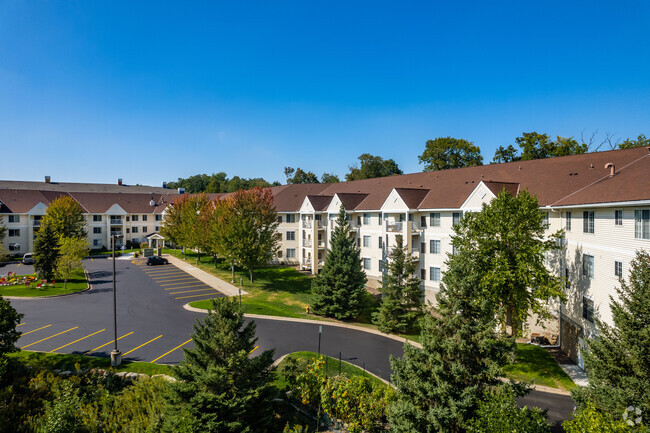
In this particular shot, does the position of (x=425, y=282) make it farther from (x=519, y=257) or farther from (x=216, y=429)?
(x=216, y=429)

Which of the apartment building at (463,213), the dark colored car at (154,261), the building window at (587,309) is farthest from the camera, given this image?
the dark colored car at (154,261)

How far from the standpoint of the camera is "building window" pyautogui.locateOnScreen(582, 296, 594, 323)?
20359mm

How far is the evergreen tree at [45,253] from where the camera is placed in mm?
37781

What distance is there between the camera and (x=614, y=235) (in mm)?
18547

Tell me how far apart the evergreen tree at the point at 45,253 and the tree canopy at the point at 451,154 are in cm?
5622

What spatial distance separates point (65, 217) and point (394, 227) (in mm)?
48655

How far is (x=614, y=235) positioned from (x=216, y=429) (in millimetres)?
21214

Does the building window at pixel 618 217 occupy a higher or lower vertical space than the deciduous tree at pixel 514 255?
higher

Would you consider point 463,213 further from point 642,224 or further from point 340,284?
point 642,224

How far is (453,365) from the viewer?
1291 cm

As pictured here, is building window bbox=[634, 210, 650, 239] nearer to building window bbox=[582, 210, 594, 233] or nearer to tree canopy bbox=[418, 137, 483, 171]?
building window bbox=[582, 210, 594, 233]

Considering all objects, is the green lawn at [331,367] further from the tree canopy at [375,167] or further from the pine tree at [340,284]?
the tree canopy at [375,167]

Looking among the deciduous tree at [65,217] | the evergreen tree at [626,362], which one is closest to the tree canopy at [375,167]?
the deciduous tree at [65,217]

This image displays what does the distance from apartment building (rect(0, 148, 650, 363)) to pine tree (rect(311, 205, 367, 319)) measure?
18.2 ft
